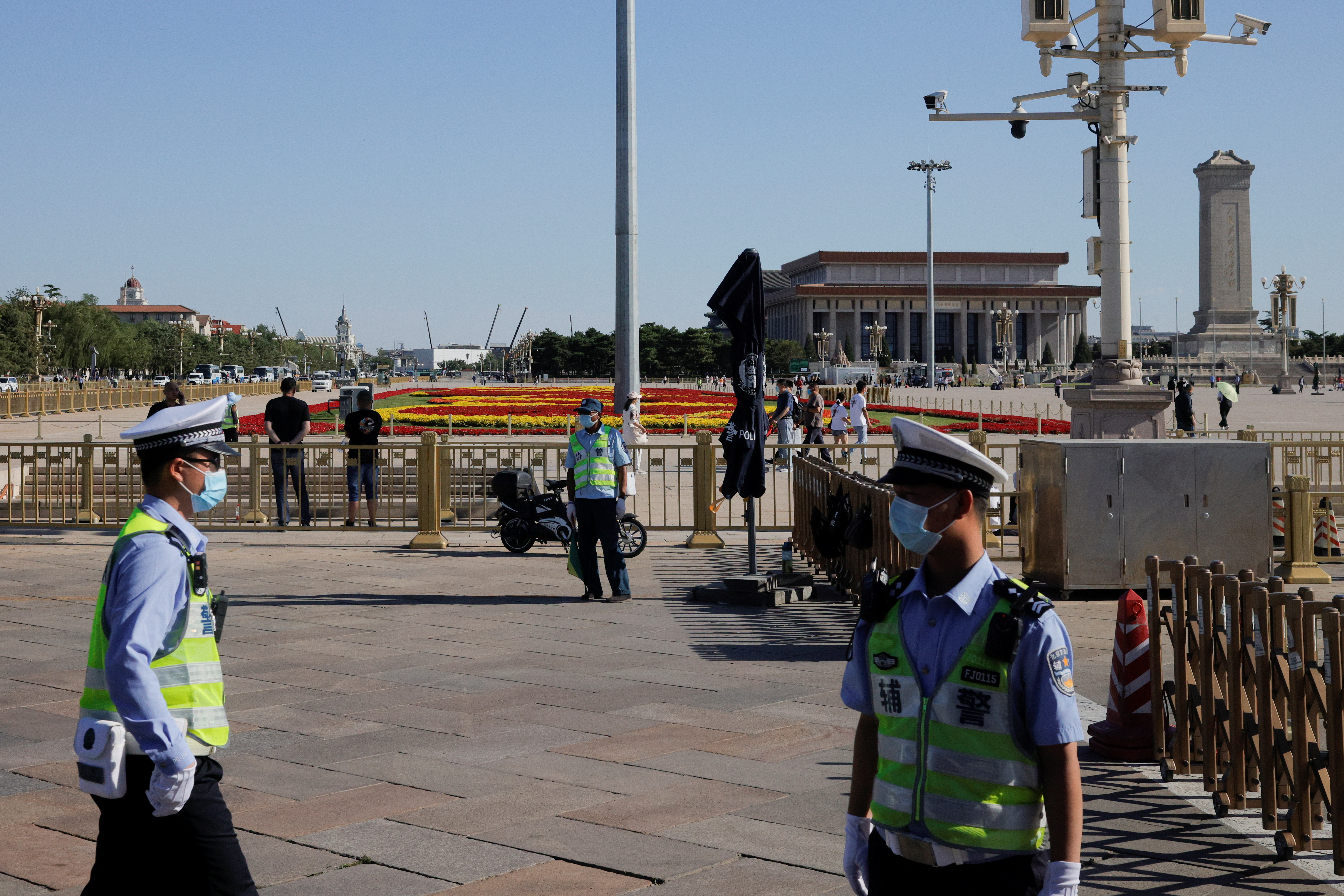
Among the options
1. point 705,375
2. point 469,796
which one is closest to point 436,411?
point 469,796

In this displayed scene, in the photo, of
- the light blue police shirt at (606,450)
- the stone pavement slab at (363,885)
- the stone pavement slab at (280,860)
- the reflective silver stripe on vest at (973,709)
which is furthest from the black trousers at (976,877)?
the light blue police shirt at (606,450)

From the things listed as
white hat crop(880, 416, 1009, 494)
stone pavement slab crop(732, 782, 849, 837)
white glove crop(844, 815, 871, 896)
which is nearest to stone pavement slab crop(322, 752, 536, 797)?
stone pavement slab crop(732, 782, 849, 837)

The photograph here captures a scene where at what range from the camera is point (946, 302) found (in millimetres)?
150375

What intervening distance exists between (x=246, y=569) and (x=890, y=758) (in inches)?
459

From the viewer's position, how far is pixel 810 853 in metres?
5.20

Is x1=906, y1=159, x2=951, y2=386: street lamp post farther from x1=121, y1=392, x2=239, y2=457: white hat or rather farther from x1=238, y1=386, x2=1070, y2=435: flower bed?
x1=121, y1=392, x2=239, y2=457: white hat

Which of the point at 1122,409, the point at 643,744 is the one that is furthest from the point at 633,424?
the point at 643,744

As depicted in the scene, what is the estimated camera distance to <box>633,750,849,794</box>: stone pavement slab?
612 cm

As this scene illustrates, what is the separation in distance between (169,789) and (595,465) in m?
8.17

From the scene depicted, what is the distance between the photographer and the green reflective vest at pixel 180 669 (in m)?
3.34

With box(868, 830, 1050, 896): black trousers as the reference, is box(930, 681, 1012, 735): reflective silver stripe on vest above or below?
above

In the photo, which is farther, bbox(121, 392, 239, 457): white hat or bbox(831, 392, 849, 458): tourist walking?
bbox(831, 392, 849, 458): tourist walking

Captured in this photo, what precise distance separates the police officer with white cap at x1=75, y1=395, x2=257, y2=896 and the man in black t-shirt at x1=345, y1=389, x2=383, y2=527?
41.1 feet

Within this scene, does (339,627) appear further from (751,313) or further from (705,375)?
(705,375)
